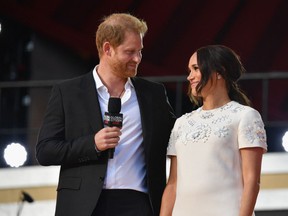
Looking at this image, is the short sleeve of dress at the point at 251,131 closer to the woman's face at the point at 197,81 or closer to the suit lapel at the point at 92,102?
the woman's face at the point at 197,81

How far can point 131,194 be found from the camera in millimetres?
3734

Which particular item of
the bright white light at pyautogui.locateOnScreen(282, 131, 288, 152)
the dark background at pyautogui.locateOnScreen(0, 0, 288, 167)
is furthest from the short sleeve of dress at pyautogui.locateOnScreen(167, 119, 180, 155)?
the dark background at pyautogui.locateOnScreen(0, 0, 288, 167)

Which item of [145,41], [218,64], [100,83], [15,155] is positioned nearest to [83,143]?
[100,83]

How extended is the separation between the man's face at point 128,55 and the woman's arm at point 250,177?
0.61 metres

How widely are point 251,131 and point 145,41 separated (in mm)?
5239

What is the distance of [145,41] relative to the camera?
868 centimetres

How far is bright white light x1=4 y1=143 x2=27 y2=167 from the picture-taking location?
7.13 meters

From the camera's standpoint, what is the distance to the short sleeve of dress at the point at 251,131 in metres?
3.48

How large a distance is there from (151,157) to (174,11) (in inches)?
192

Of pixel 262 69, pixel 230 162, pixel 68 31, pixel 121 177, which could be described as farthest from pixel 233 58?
A: pixel 68 31

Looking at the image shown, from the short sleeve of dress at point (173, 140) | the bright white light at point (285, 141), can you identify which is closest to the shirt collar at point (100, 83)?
the short sleeve of dress at point (173, 140)

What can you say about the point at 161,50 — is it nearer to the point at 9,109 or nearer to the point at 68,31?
the point at 68,31

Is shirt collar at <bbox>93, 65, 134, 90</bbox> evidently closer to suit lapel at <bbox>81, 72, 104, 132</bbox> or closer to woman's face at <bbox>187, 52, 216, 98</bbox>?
suit lapel at <bbox>81, 72, 104, 132</bbox>

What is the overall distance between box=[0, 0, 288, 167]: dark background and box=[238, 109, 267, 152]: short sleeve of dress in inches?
155
